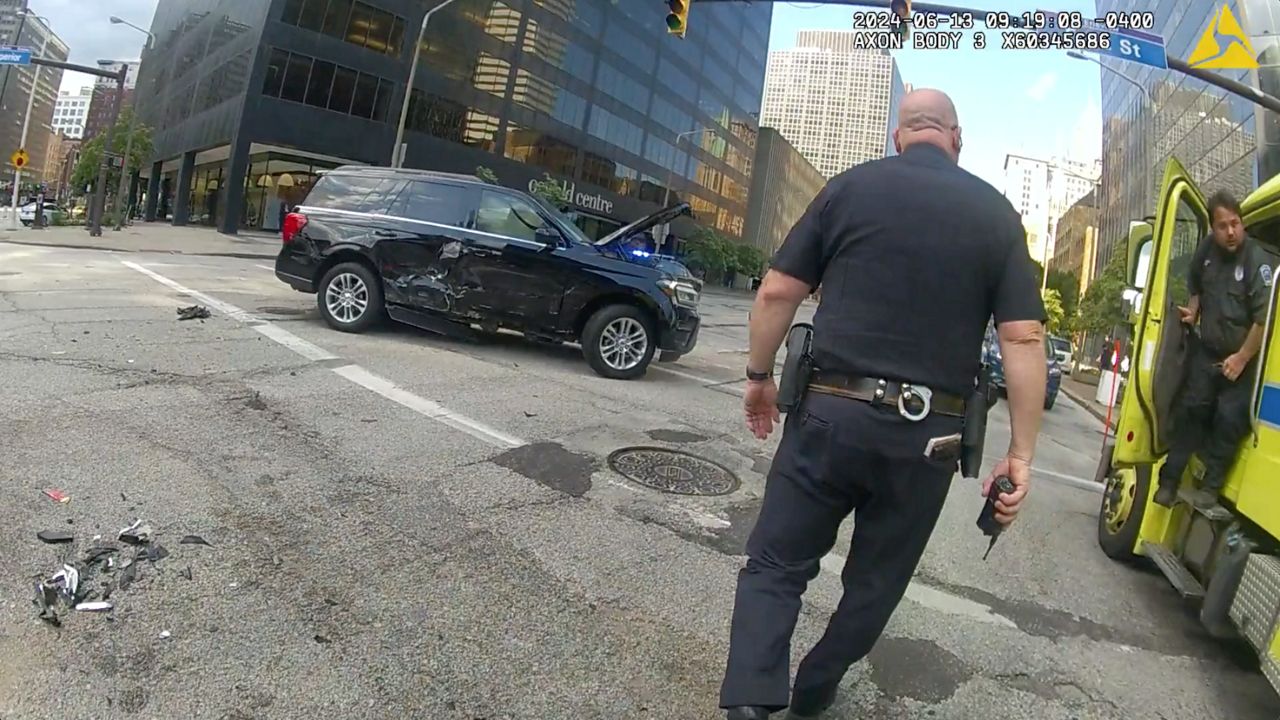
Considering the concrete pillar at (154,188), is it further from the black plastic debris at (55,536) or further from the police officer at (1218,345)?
the police officer at (1218,345)

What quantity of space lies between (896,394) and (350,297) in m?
7.79

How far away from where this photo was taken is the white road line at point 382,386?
5684mm

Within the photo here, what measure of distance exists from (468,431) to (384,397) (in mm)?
1066

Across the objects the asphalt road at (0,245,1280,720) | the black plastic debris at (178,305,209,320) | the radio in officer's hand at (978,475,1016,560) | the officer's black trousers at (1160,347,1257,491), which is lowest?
the asphalt road at (0,245,1280,720)

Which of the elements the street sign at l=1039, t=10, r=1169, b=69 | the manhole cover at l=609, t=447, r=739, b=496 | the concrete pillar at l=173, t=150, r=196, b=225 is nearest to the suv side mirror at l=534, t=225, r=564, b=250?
the manhole cover at l=609, t=447, r=739, b=496

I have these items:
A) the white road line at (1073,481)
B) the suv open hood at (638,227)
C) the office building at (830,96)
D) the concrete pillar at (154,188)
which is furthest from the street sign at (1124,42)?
the office building at (830,96)

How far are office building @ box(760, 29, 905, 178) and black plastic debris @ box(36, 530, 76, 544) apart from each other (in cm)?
7801

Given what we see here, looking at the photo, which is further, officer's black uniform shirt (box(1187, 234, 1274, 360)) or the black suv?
the black suv

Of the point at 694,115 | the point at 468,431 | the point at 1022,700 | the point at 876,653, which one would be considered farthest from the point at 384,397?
the point at 694,115

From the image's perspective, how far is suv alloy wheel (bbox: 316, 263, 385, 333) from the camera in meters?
8.81

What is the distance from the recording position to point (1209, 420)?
4.02 metres

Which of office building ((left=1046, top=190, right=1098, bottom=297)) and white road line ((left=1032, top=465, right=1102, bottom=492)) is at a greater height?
office building ((left=1046, top=190, right=1098, bottom=297))

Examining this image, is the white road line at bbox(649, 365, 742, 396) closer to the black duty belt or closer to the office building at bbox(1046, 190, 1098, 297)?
the black duty belt

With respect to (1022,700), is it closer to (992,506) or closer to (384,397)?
(992,506)
